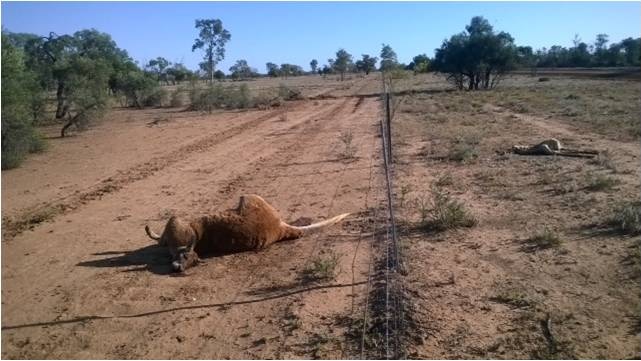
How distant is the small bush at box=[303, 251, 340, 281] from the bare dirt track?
3.7 inches

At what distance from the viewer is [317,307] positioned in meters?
5.38

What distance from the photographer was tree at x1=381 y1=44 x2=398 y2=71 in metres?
21.8

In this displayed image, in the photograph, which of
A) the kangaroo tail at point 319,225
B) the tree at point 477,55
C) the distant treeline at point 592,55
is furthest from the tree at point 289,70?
the kangaroo tail at point 319,225

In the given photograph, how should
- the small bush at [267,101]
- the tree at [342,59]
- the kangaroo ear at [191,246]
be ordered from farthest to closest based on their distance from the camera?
the tree at [342,59] < the small bush at [267,101] < the kangaroo ear at [191,246]

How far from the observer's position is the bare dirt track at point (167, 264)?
16.1ft

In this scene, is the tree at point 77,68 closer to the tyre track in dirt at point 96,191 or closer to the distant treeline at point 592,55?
the tyre track in dirt at point 96,191

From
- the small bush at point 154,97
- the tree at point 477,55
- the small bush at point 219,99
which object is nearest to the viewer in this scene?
the small bush at point 219,99

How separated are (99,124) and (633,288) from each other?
22.6 meters

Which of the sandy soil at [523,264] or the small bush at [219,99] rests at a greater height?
the small bush at [219,99]

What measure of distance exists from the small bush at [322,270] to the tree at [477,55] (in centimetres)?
4098

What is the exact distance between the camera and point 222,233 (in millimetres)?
6789

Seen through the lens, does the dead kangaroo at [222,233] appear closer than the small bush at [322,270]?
No

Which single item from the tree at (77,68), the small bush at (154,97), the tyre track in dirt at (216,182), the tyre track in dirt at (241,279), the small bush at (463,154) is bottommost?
the tyre track in dirt at (241,279)

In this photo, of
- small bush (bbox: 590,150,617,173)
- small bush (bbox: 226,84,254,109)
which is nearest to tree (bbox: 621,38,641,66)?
small bush (bbox: 226,84,254,109)
